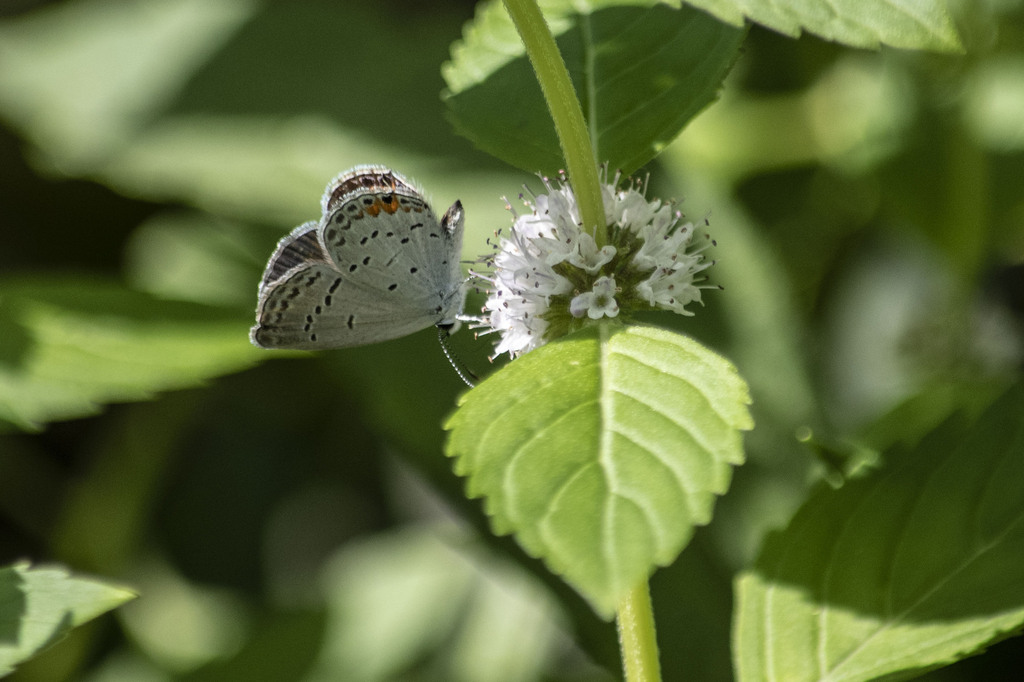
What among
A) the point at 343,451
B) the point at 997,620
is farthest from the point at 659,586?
the point at 343,451

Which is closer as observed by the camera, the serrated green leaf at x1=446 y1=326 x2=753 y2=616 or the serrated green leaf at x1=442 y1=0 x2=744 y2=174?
the serrated green leaf at x1=446 y1=326 x2=753 y2=616

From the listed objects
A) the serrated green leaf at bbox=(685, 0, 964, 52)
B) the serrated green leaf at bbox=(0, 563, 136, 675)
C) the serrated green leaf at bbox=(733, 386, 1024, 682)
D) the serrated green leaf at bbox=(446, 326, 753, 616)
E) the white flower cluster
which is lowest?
the serrated green leaf at bbox=(733, 386, 1024, 682)

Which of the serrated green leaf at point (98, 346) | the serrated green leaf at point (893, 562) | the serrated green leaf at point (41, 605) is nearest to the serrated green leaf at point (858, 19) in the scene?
the serrated green leaf at point (893, 562)

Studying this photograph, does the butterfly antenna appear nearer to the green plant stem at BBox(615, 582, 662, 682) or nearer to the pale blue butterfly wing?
the pale blue butterfly wing

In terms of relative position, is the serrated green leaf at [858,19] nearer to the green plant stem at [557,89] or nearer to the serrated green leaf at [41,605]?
the green plant stem at [557,89]

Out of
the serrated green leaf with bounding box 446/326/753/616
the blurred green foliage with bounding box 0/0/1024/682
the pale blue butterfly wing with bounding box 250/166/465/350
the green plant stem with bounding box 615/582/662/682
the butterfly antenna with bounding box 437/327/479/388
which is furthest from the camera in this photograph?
the blurred green foliage with bounding box 0/0/1024/682

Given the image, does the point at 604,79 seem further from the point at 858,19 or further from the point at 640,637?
the point at 640,637

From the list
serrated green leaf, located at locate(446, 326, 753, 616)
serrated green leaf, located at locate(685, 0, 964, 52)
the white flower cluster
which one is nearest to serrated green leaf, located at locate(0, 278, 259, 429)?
the white flower cluster
